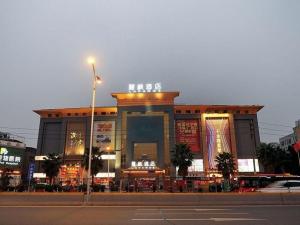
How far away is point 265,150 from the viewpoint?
73.6m

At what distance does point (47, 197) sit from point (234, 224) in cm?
1737

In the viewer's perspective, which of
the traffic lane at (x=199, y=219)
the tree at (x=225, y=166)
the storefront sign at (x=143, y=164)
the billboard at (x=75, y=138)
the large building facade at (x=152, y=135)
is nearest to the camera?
the traffic lane at (x=199, y=219)

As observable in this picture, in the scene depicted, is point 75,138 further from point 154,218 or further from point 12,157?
point 154,218

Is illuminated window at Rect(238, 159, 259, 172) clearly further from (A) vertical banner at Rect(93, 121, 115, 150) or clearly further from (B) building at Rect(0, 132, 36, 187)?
(B) building at Rect(0, 132, 36, 187)

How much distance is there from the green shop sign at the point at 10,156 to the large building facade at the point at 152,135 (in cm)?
709

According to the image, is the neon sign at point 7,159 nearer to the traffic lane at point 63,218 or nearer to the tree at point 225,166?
the tree at point 225,166

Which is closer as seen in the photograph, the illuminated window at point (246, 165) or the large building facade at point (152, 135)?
the large building facade at point (152, 135)

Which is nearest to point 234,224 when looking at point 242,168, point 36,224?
point 36,224

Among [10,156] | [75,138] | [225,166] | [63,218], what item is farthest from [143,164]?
[63,218]

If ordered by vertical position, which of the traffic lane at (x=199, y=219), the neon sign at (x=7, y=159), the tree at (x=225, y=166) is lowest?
the traffic lane at (x=199, y=219)

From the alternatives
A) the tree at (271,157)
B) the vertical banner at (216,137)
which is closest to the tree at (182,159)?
the vertical banner at (216,137)

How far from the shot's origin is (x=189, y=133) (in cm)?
8250

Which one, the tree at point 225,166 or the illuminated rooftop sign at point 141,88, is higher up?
the illuminated rooftop sign at point 141,88

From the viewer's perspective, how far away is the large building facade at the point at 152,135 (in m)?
78.9
